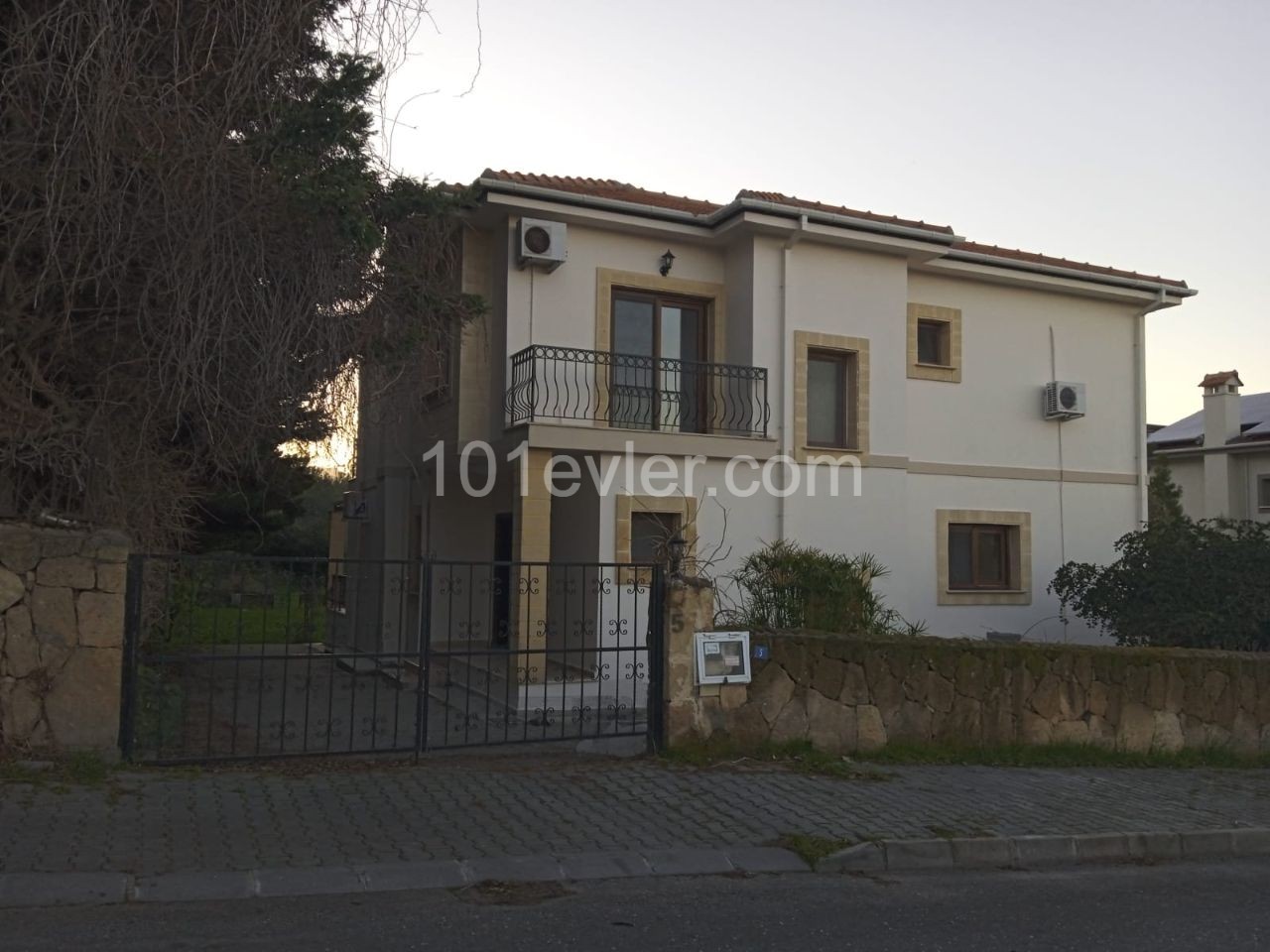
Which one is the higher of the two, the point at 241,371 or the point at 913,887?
the point at 241,371

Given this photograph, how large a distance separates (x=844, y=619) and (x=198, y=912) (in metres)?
8.21

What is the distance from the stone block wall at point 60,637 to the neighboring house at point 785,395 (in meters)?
5.65

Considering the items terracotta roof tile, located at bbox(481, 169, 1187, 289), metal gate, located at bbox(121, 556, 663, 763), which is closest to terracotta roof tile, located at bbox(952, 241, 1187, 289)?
terracotta roof tile, located at bbox(481, 169, 1187, 289)

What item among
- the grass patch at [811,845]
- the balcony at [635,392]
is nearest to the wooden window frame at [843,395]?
the balcony at [635,392]

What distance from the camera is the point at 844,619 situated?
12133 mm

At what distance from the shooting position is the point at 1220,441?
92.6 ft

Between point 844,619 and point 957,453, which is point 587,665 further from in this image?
point 957,453

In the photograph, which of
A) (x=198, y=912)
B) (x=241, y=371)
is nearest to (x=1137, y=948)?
(x=198, y=912)

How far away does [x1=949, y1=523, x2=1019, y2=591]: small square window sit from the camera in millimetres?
16312

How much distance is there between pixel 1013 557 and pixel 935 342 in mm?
3390

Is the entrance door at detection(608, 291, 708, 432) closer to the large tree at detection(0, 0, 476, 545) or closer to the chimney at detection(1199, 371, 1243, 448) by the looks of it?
the large tree at detection(0, 0, 476, 545)

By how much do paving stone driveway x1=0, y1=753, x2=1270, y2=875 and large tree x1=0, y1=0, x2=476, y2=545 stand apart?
9.10ft

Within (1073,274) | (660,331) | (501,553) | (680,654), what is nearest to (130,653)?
(680,654)

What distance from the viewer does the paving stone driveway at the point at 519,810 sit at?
19.5 ft
